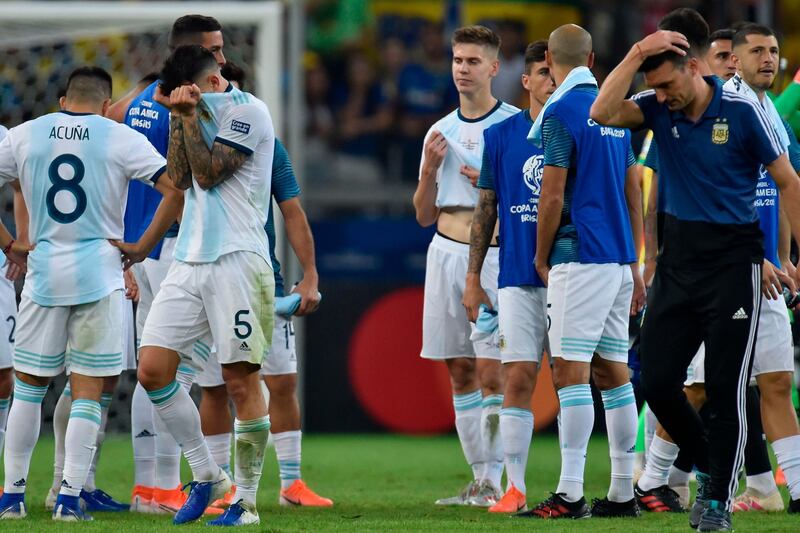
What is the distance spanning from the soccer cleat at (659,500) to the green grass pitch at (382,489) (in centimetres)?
22

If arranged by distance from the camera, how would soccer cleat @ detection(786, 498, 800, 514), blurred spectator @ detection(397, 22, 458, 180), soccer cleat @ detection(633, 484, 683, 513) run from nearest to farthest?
soccer cleat @ detection(786, 498, 800, 514), soccer cleat @ detection(633, 484, 683, 513), blurred spectator @ detection(397, 22, 458, 180)

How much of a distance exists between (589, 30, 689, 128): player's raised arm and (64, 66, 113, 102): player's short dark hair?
2541mm

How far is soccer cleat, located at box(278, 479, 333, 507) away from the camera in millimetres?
7672

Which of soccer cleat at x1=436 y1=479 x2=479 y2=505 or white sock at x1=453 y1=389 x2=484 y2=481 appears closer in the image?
soccer cleat at x1=436 y1=479 x2=479 y2=505

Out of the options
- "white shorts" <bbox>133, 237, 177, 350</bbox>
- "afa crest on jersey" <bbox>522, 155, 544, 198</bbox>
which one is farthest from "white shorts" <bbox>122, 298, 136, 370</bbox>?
"afa crest on jersey" <bbox>522, 155, 544, 198</bbox>

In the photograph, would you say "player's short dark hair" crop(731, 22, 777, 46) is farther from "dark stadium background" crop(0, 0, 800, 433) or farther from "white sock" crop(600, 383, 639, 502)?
"dark stadium background" crop(0, 0, 800, 433)

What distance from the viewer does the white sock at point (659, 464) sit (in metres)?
7.22

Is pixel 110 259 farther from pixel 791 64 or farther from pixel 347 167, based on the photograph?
pixel 791 64

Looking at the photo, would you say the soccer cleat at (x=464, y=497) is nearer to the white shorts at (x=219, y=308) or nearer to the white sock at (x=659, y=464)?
the white sock at (x=659, y=464)

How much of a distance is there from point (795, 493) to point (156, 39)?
26.7 ft

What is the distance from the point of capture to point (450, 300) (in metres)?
8.10

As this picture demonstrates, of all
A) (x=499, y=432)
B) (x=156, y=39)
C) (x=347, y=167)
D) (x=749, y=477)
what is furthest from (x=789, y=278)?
(x=347, y=167)

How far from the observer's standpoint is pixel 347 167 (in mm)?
16875

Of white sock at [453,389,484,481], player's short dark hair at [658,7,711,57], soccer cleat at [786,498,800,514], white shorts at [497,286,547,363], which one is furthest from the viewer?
white sock at [453,389,484,481]
